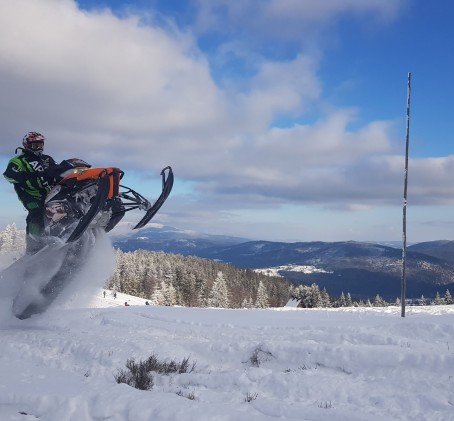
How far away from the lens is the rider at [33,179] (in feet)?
26.7

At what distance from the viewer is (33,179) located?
823cm

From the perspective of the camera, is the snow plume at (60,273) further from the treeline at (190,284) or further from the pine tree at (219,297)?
the pine tree at (219,297)

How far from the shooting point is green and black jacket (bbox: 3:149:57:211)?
8055mm

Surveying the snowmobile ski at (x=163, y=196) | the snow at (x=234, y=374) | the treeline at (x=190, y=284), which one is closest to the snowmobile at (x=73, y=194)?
the snowmobile ski at (x=163, y=196)

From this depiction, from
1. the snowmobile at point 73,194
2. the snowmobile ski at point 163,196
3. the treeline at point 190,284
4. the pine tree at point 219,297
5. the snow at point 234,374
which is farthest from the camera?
the treeline at point 190,284

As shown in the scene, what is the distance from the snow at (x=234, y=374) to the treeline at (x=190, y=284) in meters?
53.2

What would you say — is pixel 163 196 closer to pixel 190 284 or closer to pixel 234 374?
pixel 234 374

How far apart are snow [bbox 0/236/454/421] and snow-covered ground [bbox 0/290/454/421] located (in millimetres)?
12

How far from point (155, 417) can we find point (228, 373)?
160 centimetres

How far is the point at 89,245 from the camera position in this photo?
29.4 ft

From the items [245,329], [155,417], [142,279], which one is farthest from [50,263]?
[142,279]

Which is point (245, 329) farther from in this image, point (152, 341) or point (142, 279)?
point (142, 279)

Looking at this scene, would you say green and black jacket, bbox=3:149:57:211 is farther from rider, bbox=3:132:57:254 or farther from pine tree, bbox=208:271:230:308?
pine tree, bbox=208:271:230:308

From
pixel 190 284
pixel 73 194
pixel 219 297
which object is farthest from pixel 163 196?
pixel 190 284
